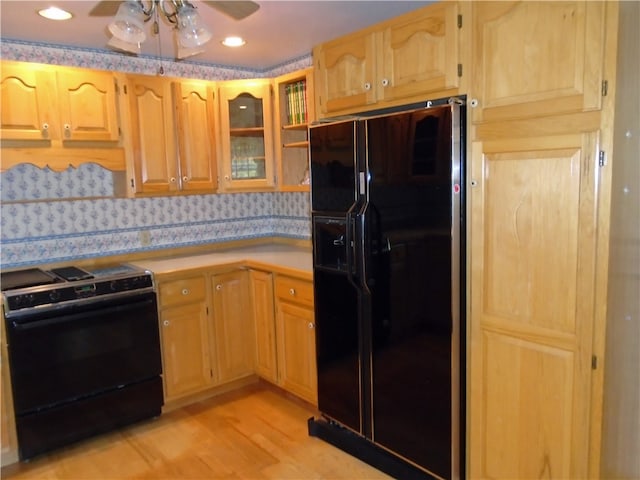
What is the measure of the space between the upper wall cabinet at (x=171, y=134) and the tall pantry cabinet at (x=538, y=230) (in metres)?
2.07

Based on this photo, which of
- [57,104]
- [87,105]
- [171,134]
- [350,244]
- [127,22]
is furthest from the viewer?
[171,134]

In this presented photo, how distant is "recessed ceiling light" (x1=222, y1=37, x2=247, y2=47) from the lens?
3045 mm

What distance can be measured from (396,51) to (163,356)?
2.24 metres

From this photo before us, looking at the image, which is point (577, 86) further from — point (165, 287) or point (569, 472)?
point (165, 287)

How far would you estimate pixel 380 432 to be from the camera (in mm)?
2428

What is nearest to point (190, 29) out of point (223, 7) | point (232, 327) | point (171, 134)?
point (223, 7)

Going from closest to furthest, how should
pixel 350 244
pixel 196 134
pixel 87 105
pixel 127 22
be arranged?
pixel 127 22 < pixel 350 244 < pixel 87 105 < pixel 196 134

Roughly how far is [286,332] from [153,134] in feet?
5.11

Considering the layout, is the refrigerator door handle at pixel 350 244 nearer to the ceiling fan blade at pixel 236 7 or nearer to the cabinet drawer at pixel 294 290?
the cabinet drawer at pixel 294 290

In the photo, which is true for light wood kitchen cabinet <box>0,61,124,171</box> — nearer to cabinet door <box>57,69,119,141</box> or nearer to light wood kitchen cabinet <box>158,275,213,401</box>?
cabinet door <box>57,69,119,141</box>

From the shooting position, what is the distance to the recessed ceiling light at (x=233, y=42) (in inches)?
120

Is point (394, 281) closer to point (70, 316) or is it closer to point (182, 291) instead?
point (182, 291)

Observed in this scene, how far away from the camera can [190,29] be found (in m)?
1.71

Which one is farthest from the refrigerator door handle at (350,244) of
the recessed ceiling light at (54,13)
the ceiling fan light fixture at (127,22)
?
the recessed ceiling light at (54,13)
